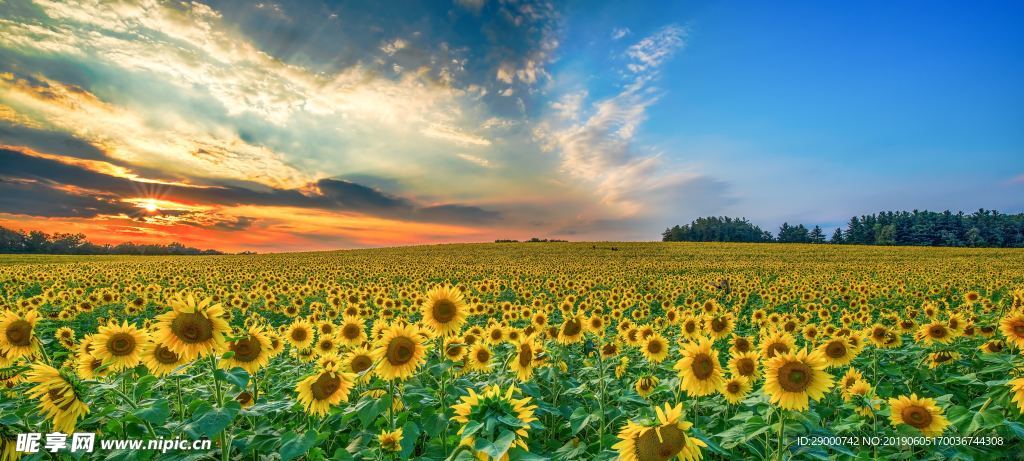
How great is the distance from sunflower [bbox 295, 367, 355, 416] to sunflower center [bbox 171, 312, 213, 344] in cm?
85

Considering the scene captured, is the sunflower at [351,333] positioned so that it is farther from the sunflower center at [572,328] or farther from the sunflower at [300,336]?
the sunflower center at [572,328]

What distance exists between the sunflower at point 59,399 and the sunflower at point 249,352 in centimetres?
127

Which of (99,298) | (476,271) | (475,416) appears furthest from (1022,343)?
(476,271)

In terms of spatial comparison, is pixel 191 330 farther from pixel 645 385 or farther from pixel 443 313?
pixel 645 385

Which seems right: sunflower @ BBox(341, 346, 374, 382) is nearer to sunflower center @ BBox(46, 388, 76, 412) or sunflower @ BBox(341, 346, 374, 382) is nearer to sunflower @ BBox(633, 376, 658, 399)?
sunflower center @ BBox(46, 388, 76, 412)

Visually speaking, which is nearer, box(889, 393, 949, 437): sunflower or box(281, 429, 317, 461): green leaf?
box(281, 429, 317, 461): green leaf

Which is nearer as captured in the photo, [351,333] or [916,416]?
[916,416]

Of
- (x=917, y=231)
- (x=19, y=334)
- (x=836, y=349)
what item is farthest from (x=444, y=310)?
(x=917, y=231)

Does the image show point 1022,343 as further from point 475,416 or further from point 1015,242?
point 1015,242

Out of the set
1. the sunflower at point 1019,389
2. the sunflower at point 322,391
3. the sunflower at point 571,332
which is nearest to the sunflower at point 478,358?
the sunflower at point 571,332

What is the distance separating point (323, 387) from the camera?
3863mm

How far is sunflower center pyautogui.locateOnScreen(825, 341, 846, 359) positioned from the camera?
5730 millimetres

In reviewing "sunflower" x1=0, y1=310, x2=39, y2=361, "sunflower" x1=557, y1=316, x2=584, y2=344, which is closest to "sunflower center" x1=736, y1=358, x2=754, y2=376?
"sunflower" x1=557, y1=316, x2=584, y2=344

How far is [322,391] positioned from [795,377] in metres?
3.80
